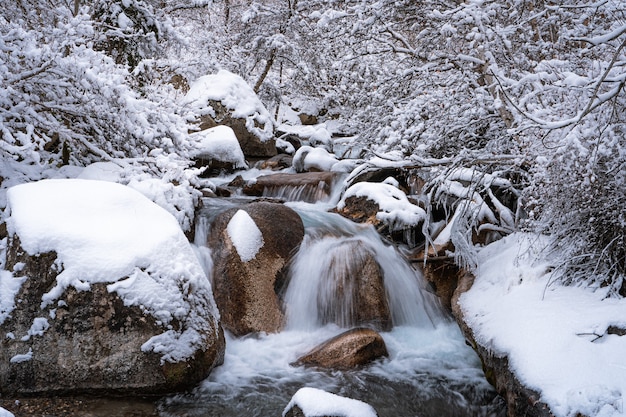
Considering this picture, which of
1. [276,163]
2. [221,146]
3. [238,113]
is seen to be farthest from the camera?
[238,113]

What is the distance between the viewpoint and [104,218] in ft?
13.6

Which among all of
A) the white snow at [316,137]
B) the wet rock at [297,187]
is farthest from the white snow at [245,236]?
the white snow at [316,137]

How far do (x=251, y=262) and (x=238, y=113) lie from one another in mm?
7898

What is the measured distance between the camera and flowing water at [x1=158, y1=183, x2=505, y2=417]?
4047mm

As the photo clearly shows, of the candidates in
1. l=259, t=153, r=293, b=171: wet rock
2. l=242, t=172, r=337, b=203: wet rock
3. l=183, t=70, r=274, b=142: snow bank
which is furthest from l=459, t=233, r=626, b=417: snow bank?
l=183, t=70, r=274, b=142: snow bank

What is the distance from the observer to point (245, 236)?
5.64 m

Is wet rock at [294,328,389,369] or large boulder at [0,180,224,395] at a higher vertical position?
large boulder at [0,180,224,395]

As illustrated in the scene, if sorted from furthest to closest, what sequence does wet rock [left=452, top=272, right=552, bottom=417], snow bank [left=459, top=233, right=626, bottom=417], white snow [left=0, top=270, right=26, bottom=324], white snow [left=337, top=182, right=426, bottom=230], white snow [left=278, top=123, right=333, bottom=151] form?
white snow [left=278, top=123, right=333, bottom=151] → white snow [left=337, top=182, right=426, bottom=230] → white snow [left=0, top=270, right=26, bottom=324] → wet rock [left=452, top=272, right=552, bottom=417] → snow bank [left=459, top=233, right=626, bottom=417]

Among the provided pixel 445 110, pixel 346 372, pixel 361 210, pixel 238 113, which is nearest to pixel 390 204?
pixel 361 210

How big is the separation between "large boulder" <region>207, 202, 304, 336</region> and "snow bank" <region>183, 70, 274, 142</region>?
22.6ft

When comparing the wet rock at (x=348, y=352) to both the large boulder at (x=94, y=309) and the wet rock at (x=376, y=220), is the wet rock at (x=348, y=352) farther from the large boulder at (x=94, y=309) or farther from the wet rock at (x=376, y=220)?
the wet rock at (x=376, y=220)

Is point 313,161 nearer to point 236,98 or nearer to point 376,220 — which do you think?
point 236,98

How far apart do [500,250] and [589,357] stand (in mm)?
2587

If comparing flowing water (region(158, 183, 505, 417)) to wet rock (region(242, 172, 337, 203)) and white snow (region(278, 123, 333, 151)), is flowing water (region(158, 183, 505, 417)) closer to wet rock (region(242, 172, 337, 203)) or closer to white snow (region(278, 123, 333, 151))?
wet rock (region(242, 172, 337, 203))
